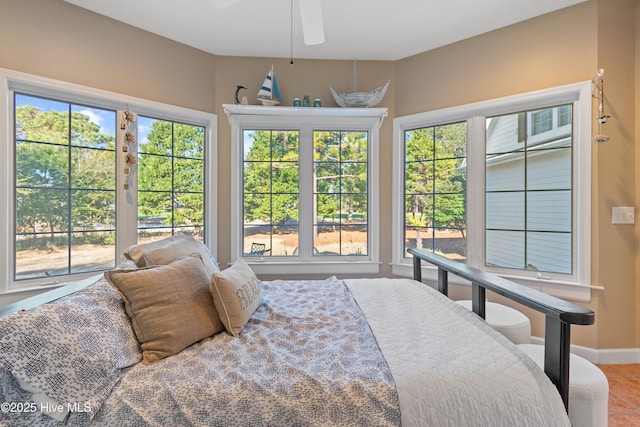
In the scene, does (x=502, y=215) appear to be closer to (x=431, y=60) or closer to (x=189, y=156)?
(x=431, y=60)

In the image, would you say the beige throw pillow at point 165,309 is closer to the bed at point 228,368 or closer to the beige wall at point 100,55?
the bed at point 228,368

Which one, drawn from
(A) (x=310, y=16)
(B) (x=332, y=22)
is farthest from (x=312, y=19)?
(B) (x=332, y=22)

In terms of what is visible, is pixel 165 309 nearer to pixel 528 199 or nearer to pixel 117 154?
pixel 117 154

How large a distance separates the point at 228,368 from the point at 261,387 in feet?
0.52

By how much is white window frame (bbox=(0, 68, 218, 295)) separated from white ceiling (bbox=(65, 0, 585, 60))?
62 cm

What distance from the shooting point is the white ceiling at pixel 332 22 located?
228 cm

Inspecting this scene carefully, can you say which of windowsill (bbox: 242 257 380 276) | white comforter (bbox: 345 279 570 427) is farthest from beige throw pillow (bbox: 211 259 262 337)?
windowsill (bbox: 242 257 380 276)

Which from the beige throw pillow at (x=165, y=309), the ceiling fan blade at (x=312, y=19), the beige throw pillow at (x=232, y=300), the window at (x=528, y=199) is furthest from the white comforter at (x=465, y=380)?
the window at (x=528, y=199)

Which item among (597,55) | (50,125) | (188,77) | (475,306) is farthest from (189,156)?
(597,55)

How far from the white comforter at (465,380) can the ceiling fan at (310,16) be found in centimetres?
156

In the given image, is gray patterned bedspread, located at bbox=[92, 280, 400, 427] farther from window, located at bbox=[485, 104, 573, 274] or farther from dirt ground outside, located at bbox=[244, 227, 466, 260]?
window, located at bbox=[485, 104, 573, 274]

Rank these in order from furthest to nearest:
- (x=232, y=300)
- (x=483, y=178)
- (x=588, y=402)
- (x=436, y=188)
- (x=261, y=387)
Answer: (x=436, y=188), (x=483, y=178), (x=232, y=300), (x=588, y=402), (x=261, y=387)

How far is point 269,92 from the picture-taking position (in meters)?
2.82

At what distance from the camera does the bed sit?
33.4 inches
